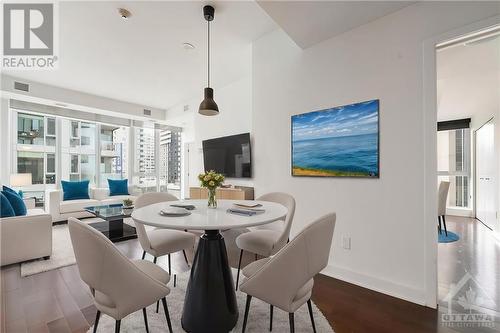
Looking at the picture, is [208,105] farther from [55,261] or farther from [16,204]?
[16,204]

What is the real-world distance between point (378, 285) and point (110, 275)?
2247mm

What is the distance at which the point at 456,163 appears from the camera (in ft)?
18.9

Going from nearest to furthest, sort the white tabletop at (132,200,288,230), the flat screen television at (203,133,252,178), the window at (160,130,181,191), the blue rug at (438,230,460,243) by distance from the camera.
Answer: the white tabletop at (132,200,288,230) → the blue rug at (438,230,460,243) → the flat screen television at (203,133,252,178) → the window at (160,130,181,191)

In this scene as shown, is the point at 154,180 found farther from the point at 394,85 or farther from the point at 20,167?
the point at 394,85

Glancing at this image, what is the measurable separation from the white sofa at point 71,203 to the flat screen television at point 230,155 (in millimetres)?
2447

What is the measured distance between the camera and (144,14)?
2648 mm

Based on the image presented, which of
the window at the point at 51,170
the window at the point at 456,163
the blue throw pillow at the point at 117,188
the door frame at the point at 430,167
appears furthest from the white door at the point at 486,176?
the window at the point at 51,170

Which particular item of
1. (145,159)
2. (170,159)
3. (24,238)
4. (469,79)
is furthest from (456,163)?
(145,159)

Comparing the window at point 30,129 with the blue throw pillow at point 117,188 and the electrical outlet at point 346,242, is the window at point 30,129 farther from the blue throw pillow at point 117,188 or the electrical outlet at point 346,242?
the electrical outlet at point 346,242

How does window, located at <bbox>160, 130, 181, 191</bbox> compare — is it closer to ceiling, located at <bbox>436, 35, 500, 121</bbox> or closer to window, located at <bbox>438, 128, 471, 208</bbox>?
ceiling, located at <bbox>436, 35, 500, 121</bbox>

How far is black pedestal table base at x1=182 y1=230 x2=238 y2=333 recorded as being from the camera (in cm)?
148

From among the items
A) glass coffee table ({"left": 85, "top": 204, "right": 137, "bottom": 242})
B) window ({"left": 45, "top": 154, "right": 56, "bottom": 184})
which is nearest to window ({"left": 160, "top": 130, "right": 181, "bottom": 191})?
window ({"left": 45, "top": 154, "right": 56, "bottom": 184})

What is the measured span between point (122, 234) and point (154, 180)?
3.77m

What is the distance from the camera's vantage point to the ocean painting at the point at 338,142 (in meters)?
2.22
